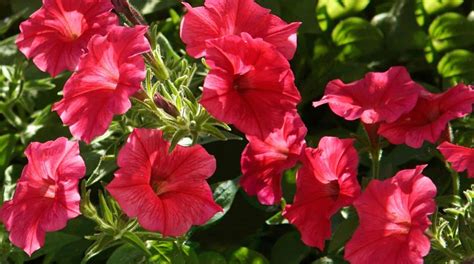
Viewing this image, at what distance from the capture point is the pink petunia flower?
100 cm

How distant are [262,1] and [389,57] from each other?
0.24 metres

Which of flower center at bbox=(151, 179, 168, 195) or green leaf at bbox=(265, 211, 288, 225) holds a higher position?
flower center at bbox=(151, 179, 168, 195)

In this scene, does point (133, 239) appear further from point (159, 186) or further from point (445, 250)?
point (445, 250)

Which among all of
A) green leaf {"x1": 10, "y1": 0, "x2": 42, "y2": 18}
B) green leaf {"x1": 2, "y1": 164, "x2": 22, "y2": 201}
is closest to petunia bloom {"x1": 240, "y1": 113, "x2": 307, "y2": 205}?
green leaf {"x1": 2, "y1": 164, "x2": 22, "y2": 201}

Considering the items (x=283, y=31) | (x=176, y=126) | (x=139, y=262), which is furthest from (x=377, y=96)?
(x=139, y=262)

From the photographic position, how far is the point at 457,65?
141cm

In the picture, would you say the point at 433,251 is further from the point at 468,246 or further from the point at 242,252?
the point at 242,252

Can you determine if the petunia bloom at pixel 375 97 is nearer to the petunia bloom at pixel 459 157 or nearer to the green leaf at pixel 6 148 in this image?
the petunia bloom at pixel 459 157

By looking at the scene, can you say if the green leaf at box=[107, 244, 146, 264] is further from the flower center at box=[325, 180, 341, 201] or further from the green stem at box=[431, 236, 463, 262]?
the green stem at box=[431, 236, 463, 262]

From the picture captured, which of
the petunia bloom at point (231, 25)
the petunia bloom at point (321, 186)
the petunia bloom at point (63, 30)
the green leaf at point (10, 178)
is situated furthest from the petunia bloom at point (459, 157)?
the green leaf at point (10, 178)

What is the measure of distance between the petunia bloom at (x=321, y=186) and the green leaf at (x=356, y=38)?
0.48 metres

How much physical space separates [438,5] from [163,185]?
0.72 metres

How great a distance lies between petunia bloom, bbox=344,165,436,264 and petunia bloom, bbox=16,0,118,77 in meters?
0.37

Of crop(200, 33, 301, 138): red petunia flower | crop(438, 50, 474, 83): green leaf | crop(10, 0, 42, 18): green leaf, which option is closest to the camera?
crop(200, 33, 301, 138): red petunia flower
